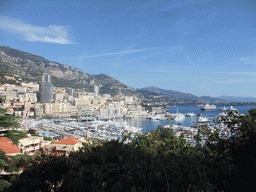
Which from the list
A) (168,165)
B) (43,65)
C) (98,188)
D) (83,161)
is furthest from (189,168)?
(43,65)

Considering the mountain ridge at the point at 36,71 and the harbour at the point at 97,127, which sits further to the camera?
the mountain ridge at the point at 36,71

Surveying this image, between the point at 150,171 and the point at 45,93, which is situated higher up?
the point at 45,93

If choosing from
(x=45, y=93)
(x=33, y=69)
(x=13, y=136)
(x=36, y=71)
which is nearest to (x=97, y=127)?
(x=13, y=136)

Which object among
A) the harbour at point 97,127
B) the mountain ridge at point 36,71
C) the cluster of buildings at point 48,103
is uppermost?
the mountain ridge at point 36,71

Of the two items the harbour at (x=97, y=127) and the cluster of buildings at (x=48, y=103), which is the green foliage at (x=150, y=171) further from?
the cluster of buildings at (x=48, y=103)

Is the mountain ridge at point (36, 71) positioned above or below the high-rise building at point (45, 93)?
above

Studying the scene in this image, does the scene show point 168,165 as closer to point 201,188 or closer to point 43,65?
point 201,188

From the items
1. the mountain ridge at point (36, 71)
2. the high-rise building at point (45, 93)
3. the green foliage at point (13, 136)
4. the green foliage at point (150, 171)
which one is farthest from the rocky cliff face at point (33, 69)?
A: the green foliage at point (150, 171)

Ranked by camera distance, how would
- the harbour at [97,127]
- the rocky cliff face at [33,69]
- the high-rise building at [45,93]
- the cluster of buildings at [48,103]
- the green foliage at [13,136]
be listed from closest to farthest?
1. the green foliage at [13,136]
2. the harbour at [97,127]
3. the cluster of buildings at [48,103]
4. the high-rise building at [45,93]
5. the rocky cliff face at [33,69]

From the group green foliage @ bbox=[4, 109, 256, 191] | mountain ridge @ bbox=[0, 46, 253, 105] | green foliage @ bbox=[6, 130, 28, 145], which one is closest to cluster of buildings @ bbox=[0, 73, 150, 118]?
mountain ridge @ bbox=[0, 46, 253, 105]

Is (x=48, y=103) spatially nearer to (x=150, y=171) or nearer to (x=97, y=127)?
(x=97, y=127)

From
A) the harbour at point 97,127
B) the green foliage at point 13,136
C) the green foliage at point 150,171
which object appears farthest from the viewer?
the harbour at point 97,127

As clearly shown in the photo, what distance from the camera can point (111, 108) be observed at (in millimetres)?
60375

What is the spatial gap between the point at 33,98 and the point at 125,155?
6187 centimetres
